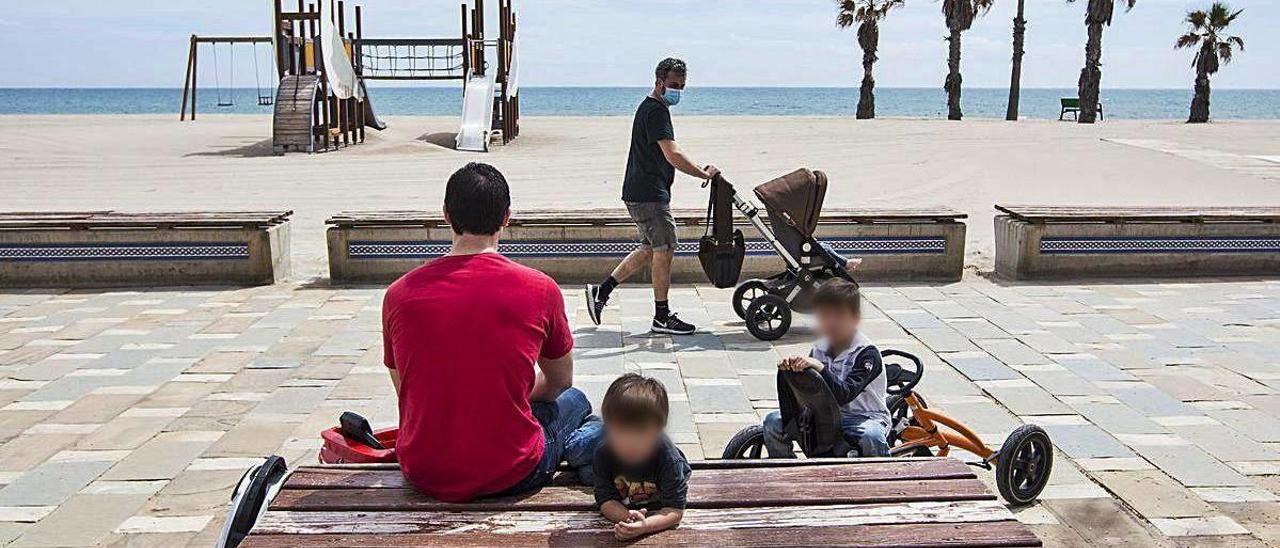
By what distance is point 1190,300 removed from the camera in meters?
8.52

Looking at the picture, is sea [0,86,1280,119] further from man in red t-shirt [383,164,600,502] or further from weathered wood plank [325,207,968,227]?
man in red t-shirt [383,164,600,502]

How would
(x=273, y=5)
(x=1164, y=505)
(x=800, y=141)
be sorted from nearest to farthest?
(x=1164, y=505) → (x=273, y=5) → (x=800, y=141)

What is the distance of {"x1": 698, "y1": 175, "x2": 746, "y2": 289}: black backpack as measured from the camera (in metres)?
7.35

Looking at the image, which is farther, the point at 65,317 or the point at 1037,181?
the point at 1037,181

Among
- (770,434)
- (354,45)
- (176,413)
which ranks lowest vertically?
(176,413)

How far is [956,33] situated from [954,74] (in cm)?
153

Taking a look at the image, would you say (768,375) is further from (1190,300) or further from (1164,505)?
(1190,300)

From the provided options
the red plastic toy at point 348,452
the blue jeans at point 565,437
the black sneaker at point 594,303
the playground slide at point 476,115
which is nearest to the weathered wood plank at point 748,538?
the blue jeans at point 565,437

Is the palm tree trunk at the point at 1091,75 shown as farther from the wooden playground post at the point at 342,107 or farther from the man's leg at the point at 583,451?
the man's leg at the point at 583,451

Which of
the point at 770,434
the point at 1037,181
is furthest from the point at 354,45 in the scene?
the point at 770,434

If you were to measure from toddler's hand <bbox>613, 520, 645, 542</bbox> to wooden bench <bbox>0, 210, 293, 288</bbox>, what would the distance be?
708cm

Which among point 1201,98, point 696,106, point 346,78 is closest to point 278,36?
point 346,78

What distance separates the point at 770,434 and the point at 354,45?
25280mm

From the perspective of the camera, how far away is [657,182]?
730 centimetres
